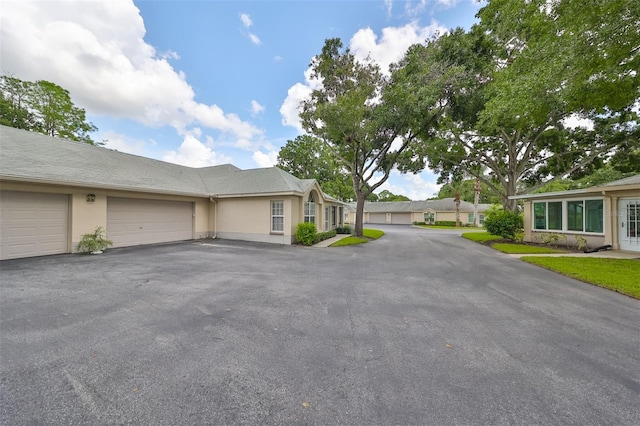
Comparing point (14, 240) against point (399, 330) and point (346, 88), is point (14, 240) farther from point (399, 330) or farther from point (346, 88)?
point (346, 88)

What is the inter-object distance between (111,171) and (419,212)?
132 ft

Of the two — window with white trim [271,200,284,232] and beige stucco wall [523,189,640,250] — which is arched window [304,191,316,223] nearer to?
window with white trim [271,200,284,232]

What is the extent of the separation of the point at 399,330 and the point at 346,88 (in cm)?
1566

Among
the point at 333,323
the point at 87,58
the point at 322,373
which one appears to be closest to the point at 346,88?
the point at 87,58

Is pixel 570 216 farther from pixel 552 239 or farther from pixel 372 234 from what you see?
pixel 372 234

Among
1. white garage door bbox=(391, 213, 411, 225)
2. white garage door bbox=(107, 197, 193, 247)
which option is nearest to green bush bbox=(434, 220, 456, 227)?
white garage door bbox=(391, 213, 411, 225)

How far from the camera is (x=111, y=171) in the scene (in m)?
11.6

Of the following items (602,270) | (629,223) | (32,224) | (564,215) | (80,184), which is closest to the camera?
(602,270)

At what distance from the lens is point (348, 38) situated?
15.1 m

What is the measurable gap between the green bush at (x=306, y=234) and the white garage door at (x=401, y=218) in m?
33.4

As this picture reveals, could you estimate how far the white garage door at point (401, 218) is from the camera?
141 feet

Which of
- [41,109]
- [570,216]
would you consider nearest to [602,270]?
[570,216]

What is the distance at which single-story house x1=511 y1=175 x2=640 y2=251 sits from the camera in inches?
423

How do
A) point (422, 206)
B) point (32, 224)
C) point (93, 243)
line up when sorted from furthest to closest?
point (422, 206)
point (93, 243)
point (32, 224)
